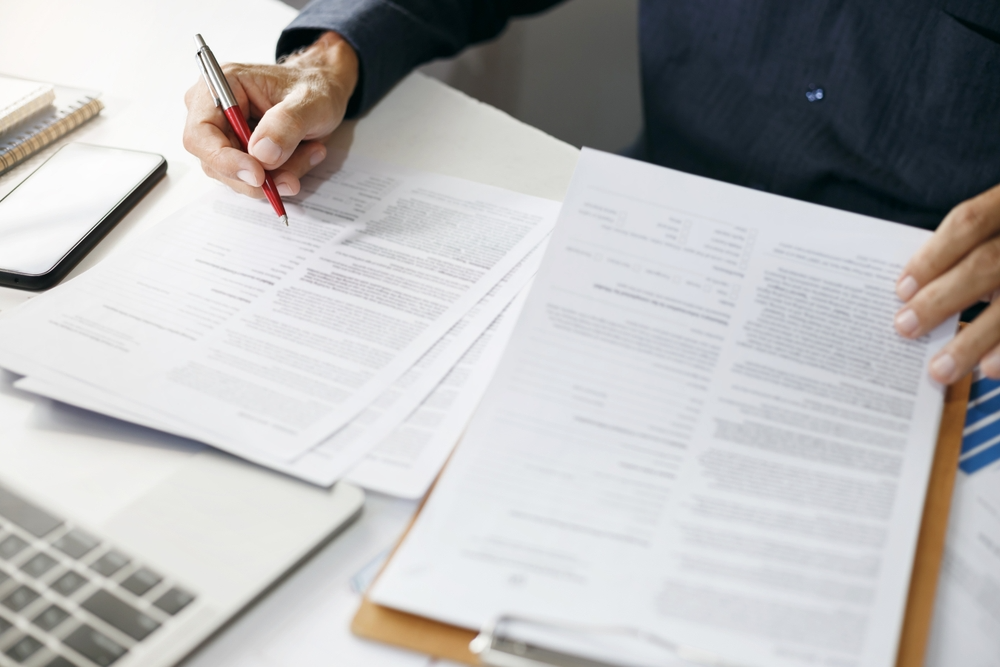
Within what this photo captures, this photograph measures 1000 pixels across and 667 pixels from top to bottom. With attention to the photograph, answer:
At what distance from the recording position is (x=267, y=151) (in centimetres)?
65

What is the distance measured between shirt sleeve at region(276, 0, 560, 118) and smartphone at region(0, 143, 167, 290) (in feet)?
0.72

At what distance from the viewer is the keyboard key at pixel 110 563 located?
40cm

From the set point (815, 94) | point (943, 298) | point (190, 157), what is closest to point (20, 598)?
point (190, 157)

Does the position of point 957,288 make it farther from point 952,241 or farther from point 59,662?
point 59,662

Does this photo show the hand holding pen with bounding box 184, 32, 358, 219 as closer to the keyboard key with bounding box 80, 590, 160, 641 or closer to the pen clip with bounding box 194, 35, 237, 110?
the pen clip with bounding box 194, 35, 237, 110

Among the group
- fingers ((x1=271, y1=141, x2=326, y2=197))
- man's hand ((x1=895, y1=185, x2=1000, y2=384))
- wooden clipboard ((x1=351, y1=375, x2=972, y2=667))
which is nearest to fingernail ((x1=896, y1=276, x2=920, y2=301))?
man's hand ((x1=895, y1=185, x2=1000, y2=384))

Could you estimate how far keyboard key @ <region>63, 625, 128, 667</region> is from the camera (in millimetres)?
359

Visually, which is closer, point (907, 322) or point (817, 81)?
point (907, 322)

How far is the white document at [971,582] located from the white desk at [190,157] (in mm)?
298

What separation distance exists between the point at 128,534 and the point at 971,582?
0.50m

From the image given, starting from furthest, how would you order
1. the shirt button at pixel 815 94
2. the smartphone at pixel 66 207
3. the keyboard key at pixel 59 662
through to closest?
the shirt button at pixel 815 94
the smartphone at pixel 66 207
the keyboard key at pixel 59 662

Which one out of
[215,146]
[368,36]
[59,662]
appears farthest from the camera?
[368,36]

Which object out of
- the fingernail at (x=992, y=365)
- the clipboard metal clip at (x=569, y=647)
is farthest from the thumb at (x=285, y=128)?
the fingernail at (x=992, y=365)

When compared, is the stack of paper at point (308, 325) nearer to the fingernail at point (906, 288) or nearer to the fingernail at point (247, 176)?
the fingernail at point (247, 176)
